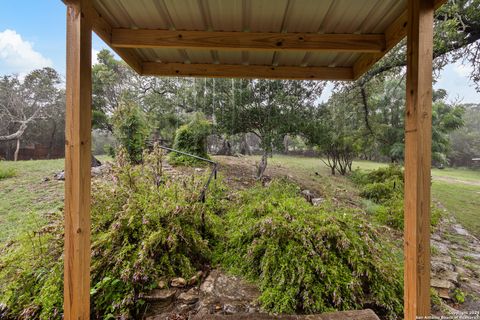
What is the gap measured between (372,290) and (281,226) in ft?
2.70

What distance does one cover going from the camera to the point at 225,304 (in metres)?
1.61

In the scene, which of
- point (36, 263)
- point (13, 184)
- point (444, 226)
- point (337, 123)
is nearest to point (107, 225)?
point (36, 263)

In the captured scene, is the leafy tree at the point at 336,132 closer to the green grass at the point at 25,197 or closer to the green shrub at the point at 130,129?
the green shrub at the point at 130,129

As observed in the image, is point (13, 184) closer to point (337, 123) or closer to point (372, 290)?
point (372, 290)

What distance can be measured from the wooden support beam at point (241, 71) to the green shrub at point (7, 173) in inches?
214

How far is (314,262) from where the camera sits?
1.78 m

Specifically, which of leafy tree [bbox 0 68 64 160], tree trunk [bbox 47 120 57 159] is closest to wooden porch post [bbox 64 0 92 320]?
leafy tree [bbox 0 68 64 160]

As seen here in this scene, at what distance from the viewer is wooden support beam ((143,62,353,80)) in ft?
7.14

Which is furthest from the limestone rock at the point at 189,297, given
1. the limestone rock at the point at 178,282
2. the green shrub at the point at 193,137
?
the green shrub at the point at 193,137

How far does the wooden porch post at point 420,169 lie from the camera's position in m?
1.00

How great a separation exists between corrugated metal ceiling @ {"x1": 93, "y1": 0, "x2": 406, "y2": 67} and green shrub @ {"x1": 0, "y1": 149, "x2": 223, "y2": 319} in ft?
4.91

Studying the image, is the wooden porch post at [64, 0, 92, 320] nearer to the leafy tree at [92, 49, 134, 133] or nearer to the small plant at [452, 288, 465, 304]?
the small plant at [452, 288, 465, 304]

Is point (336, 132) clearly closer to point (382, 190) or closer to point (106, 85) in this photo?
point (382, 190)

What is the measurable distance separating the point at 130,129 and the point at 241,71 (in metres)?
4.39
